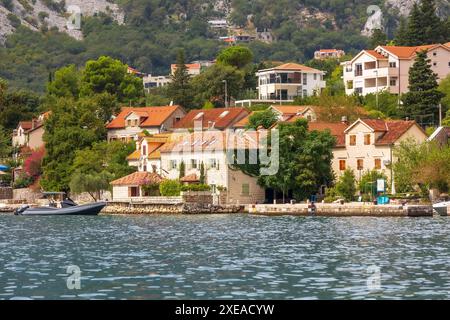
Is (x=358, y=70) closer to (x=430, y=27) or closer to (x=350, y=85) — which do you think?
(x=350, y=85)

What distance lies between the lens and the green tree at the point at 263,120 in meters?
94.1

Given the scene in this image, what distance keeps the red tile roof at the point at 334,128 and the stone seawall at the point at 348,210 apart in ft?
31.1

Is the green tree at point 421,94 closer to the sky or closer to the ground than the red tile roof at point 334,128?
closer to the sky

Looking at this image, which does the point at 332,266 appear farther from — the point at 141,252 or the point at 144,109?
the point at 144,109

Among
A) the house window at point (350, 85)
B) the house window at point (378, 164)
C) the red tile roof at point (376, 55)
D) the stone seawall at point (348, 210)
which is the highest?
the red tile roof at point (376, 55)

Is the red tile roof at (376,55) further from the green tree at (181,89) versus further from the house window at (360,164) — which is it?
the house window at (360,164)

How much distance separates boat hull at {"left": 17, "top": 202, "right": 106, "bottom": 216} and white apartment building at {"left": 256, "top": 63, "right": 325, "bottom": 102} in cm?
3856

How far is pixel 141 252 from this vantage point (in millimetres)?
50844

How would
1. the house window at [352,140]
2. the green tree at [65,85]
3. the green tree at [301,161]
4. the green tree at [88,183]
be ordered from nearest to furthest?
the green tree at [301,161]
the house window at [352,140]
the green tree at [88,183]
the green tree at [65,85]

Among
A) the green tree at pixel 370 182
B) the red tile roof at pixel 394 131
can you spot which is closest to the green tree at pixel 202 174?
the green tree at pixel 370 182

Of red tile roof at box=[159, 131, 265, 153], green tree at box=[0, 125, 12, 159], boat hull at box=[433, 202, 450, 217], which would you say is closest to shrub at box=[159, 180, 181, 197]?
red tile roof at box=[159, 131, 265, 153]

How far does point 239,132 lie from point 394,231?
34.7 meters

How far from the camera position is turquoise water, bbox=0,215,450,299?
36.3 m

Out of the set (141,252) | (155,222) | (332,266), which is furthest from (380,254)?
(155,222)
